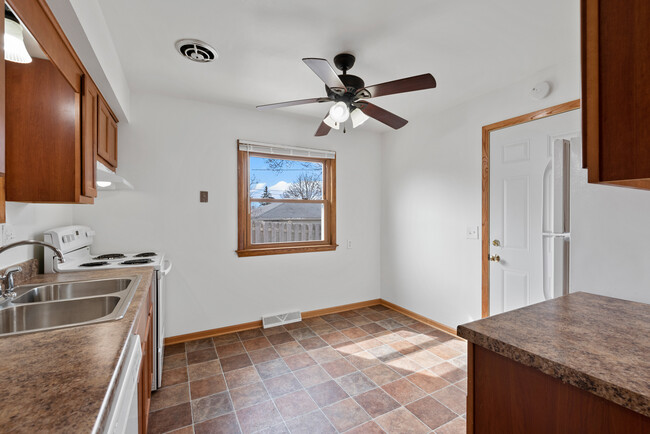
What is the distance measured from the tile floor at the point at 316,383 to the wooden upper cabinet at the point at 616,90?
188 centimetres

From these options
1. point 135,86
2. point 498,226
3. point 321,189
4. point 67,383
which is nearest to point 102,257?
point 135,86

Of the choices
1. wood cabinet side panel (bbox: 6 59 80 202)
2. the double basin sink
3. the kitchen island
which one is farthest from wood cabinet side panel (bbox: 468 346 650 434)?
wood cabinet side panel (bbox: 6 59 80 202)

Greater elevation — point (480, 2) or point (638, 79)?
point (480, 2)

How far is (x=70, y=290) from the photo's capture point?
5.70 feet

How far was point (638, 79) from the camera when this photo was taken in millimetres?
551

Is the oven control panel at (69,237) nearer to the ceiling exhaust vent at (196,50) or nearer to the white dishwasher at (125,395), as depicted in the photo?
the white dishwasher at (125,395)

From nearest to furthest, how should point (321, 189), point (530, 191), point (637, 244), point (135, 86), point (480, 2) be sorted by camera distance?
point (637, 244) → point (480, 2) → point (530, 191) → point (135, 86) → point (321, 189)

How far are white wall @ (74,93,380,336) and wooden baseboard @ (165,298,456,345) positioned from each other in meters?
0.06

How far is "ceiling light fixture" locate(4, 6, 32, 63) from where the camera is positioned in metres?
1.06

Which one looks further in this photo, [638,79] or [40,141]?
[40,141]

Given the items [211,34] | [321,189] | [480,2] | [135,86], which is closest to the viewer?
[480,2]

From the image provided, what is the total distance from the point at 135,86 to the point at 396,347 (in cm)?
349

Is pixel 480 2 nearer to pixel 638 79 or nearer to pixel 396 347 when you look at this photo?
pixel 638 79

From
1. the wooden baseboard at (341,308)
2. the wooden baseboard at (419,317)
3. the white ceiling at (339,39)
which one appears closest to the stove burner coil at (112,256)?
the white ceiling at (339,39)
